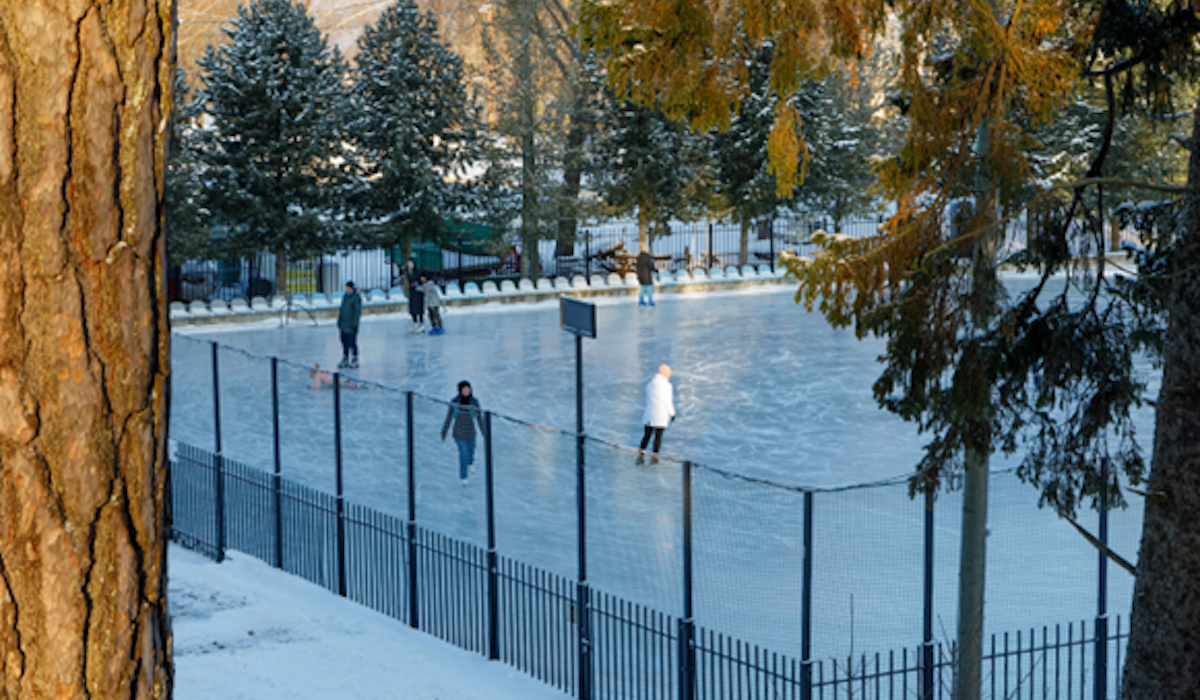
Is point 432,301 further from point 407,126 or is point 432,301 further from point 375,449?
point 375,449

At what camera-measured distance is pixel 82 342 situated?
5.82 feet

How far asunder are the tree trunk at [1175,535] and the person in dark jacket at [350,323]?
54.7 feet

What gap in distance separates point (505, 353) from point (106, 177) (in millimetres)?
25660

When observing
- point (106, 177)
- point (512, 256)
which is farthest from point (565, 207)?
point (106, 177)

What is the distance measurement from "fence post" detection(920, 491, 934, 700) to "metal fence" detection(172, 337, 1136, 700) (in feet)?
0.07

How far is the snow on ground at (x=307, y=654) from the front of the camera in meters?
10.8

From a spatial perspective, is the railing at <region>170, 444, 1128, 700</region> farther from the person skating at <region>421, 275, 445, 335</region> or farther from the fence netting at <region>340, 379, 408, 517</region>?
the person skating at <region>421, 275, 445, 335</region>

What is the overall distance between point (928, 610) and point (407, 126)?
1124 inches

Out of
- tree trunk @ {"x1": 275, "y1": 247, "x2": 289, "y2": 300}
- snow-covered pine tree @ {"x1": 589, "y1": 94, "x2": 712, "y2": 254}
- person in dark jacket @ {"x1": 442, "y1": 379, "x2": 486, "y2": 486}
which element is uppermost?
snow-covered pine tree @ {"x1": 589, "y1": 94, "x2": 712, "y2": 254}

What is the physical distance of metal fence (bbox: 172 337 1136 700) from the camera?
34.8ft

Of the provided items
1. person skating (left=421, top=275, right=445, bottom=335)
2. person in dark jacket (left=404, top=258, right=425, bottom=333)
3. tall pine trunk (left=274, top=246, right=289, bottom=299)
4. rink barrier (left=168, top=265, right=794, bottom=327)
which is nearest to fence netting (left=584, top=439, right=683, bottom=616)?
person skating (left=421, top=275, right=445, bottom=335)

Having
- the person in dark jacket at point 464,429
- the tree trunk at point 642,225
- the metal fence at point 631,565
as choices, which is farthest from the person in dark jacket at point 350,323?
the tree trunk at point 642,225

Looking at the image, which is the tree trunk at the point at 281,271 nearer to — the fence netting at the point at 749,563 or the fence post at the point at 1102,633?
the fence netting at the point at 749,563

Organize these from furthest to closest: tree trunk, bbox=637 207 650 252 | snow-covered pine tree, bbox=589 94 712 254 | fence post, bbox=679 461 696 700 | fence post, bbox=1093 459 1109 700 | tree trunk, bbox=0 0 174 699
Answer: tree trunk, bbox=637 207 650 252
snow-covered pine tree, bbox=589 94 712 254
fence post, bbox=1093 459 1109 700
fence post, bbox=679 461 696 700
tree trunk, bbox=0 0 174 699
